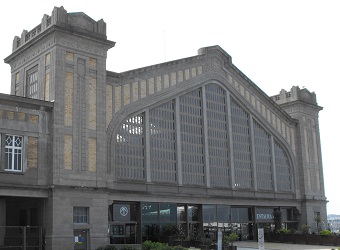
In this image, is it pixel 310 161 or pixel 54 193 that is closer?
pixel 54 193

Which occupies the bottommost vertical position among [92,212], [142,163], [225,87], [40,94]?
[92,212]

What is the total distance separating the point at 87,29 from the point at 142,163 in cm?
1298

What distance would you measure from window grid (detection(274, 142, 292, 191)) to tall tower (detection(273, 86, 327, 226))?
2.05 meters

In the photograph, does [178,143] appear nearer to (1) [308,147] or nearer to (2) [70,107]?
(2) [70,107]

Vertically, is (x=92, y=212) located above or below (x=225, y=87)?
below

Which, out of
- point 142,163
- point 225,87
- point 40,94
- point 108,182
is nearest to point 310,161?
point 225,87

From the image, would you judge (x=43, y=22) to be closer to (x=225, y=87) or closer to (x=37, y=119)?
(x=37, y=119)

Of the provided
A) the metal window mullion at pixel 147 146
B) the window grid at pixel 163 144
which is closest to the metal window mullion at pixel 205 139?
the window grid at pixel 163 144

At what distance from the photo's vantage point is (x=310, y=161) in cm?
6644

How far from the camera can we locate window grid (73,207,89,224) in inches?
1528

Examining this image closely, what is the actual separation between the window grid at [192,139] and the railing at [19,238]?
17017mm

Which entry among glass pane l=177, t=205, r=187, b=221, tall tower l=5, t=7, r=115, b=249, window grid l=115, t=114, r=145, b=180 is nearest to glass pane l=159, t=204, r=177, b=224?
glass pane l=177, t=205, r=187, b=221

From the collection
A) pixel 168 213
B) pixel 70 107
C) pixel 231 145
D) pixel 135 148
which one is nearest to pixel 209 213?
pixel 168 213

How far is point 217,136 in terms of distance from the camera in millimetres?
54844
